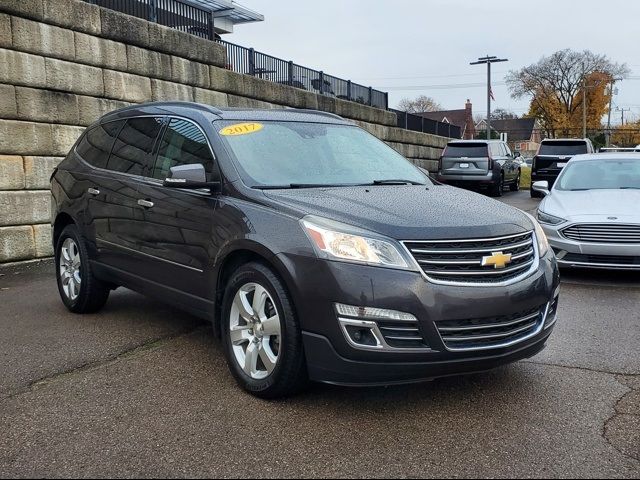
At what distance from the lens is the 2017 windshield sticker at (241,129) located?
15.2 ft

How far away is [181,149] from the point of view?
490cm

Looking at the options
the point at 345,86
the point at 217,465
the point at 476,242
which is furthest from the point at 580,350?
the point at 345,86

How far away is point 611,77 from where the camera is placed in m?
78.4

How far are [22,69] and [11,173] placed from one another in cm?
137

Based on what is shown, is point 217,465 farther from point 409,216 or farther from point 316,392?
point 409,216

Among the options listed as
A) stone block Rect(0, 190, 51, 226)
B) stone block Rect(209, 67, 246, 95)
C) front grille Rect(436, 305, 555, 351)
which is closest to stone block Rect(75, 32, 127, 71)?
stone block Rect(0, 190, 51, 226)

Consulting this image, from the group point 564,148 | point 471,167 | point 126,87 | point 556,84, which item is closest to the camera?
point 126,87

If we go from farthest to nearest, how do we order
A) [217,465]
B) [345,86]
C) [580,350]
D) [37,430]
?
[345,86]
[580,350]
[37,430]
[217,465]

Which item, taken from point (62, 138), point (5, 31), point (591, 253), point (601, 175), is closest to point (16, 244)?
point (62, 138)

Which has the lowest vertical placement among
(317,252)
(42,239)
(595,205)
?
(42,239)

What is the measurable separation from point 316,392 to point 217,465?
1024mm

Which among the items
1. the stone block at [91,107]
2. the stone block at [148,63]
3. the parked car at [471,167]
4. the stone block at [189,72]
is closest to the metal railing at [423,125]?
the parked car at [471,167]

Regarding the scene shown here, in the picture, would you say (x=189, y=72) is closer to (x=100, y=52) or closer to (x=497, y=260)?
(x=100, y=52)

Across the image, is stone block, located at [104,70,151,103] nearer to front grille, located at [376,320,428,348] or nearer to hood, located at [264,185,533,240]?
hood, located at [264,185,533,240]
